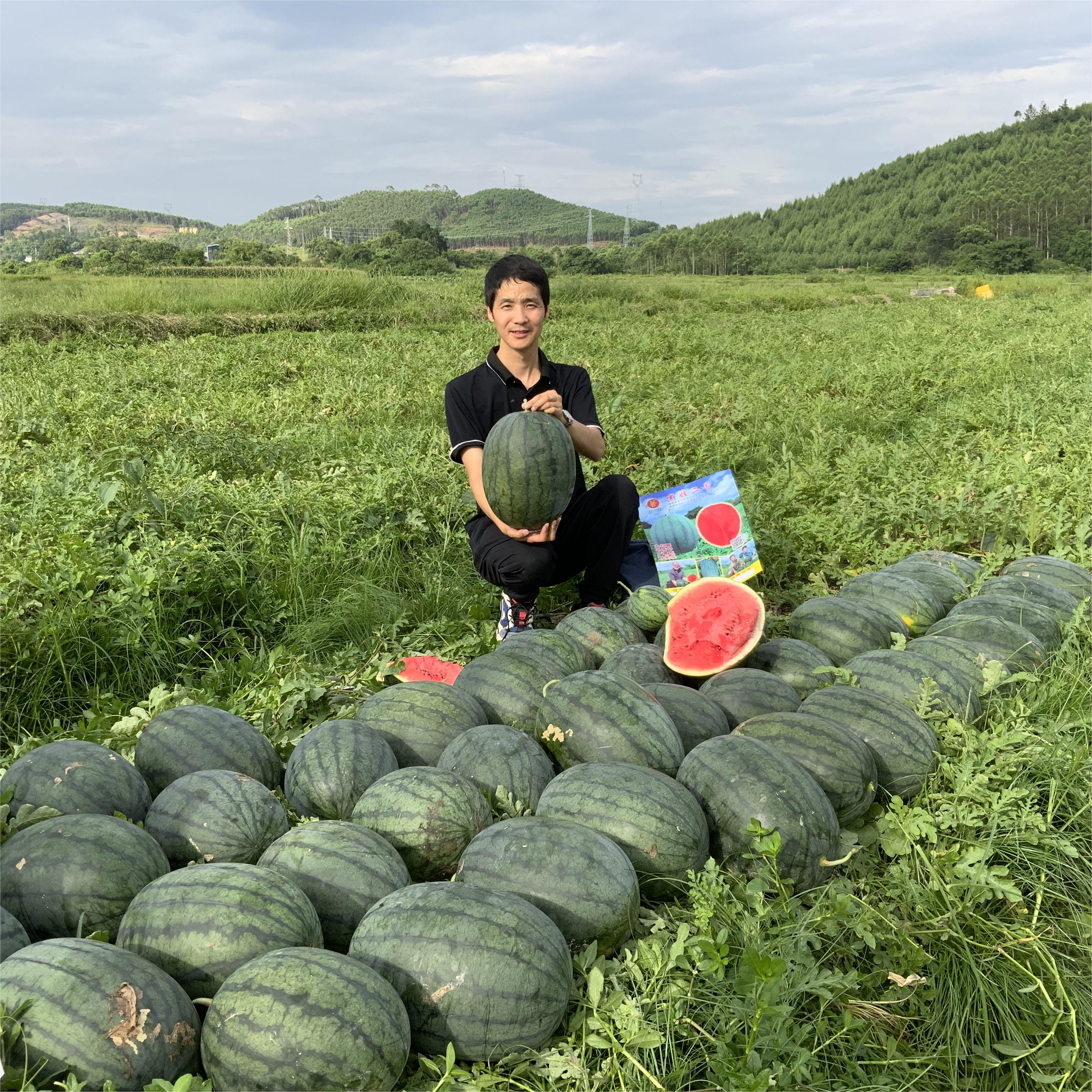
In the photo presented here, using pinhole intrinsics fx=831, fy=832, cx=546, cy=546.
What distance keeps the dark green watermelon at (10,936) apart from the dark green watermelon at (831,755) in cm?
181

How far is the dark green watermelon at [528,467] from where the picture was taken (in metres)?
3.43

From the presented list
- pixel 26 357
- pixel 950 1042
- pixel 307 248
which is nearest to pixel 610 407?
pixel 950 1042

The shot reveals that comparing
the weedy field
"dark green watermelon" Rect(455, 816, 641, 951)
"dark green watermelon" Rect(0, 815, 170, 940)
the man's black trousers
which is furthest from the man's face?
"dark green watermelon" Rect(0, 815, 170, 940)

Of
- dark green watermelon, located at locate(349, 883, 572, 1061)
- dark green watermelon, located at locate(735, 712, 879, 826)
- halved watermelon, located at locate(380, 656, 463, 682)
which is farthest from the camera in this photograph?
halved watermelon, located at locate(380, 656, 463, 682)

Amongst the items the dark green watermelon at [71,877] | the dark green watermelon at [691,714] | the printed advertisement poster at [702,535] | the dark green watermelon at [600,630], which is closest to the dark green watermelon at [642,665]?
the dark green watermelon at [600,630]

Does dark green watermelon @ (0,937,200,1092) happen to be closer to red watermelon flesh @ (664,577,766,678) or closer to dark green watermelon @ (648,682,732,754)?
dark green watermelon @ (648,682,732,754)

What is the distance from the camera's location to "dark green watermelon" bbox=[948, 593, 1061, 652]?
3309 mm

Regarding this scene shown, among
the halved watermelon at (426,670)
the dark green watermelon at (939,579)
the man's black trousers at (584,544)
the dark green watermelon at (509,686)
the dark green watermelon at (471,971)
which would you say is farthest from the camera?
the man's black trousers at (584,544)

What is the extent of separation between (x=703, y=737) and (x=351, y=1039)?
141 centimetres

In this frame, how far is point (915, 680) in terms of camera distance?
9.26ft

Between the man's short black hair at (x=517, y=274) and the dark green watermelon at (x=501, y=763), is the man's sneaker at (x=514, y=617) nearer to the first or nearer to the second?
the man's short black hair at (x=517, y=274)

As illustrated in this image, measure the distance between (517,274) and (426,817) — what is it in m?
2.62

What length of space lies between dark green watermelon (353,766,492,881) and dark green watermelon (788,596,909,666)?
168 centimetres

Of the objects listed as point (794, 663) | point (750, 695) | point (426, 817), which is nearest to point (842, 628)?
point (794, 663)
